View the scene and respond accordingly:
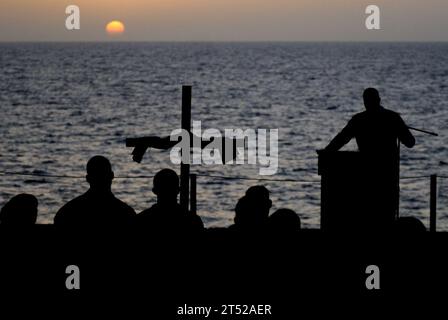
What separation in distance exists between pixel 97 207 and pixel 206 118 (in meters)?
52.9

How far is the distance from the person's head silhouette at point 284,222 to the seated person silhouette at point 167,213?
0.54 m

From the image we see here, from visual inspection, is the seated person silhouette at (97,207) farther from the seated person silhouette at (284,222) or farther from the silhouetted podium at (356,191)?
the silhouetted podium at (356,191)

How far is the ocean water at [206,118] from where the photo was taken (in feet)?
107

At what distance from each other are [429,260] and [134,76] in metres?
A: 101

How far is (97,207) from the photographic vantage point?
8.70 metres

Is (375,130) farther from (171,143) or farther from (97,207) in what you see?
(97,207)

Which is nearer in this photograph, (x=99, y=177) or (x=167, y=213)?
(x=167, y=213)

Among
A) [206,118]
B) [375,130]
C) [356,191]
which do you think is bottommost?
[206,118]

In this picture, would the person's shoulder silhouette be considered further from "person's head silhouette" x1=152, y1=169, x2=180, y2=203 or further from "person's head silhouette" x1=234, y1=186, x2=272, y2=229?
"person's head silhouette" x1=152, y1=169, x2=180, y2=203

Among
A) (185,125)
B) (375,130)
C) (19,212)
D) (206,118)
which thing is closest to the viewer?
(19,212)

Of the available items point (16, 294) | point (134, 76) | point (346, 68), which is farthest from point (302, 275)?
point (346, 68)

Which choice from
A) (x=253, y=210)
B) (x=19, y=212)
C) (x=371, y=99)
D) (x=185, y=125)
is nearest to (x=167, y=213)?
(x=253, y=210)

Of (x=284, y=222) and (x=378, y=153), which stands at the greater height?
(x=378, y=153)
